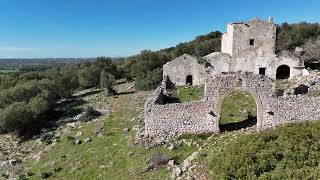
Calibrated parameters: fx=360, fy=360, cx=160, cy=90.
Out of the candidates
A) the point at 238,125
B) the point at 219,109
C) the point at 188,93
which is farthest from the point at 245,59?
the point at 219,109

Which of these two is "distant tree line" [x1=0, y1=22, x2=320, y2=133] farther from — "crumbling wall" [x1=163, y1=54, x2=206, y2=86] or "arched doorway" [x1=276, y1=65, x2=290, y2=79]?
"crumbling wall" [x1=163, y1=54, x2=206, y2=86]

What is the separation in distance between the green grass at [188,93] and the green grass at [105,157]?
186 inches

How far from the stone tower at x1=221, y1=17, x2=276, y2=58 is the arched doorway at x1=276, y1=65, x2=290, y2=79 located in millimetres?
1601

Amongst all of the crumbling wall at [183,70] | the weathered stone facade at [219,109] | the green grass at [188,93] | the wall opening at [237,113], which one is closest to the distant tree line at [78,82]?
the crumbling wall at [183,70]

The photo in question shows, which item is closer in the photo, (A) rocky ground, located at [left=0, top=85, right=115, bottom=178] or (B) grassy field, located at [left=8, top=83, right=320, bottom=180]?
(B) grassy field, located at [left=8, top=83, right=320, bottom=180]

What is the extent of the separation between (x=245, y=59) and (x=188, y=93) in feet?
25.1

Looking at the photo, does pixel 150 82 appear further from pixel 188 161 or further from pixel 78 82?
pixel 188 161

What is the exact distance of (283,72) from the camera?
31906 mm

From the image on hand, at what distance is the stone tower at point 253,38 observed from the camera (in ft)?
103

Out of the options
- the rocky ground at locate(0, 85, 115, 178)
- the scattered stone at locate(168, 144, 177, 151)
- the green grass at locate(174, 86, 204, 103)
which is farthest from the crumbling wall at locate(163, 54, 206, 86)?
the scattered stone at locate(168, 144, 177, 151)

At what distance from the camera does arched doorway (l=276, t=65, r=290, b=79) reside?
31259mm

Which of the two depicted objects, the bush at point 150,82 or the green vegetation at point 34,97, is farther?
the bush at point 150,82

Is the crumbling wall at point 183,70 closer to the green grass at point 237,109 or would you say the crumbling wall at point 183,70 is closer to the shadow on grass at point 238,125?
the green grass at point 237,109

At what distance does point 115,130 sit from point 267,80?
9786 mm
